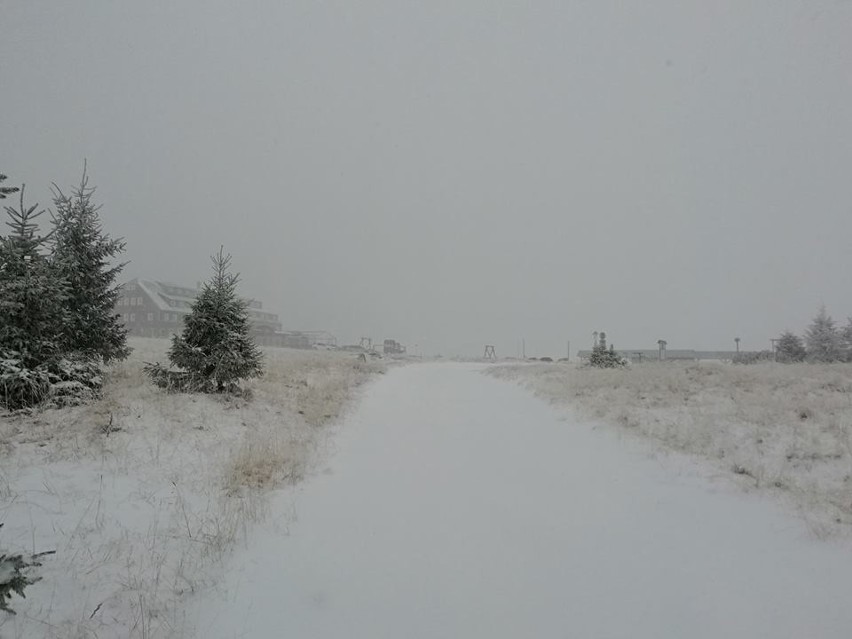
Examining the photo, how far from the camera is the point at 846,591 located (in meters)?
3.39

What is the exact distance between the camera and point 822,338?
130ft

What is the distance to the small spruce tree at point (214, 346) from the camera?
10252 mm

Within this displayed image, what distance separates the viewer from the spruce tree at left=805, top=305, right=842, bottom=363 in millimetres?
37594

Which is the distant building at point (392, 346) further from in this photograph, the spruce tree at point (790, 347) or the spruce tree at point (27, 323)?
the spruce tree at point (27, 323)

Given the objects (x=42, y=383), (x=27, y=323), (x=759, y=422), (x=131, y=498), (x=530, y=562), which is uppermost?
(x=27, y=323)

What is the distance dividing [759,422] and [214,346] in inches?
472

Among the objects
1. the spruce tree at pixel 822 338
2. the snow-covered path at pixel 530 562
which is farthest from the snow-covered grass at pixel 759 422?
the spruce tree at pixel 822 338

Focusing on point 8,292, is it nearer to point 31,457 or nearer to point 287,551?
point 31,457

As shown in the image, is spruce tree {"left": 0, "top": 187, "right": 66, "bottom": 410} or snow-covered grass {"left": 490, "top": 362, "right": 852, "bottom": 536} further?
spruce tree {"left": 0, "top": 187, "right": 66, "bottom": 410}

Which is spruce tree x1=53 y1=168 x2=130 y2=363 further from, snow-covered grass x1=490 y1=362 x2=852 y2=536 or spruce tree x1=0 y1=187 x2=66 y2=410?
snow-covered grass x1=490 y1=362 x2=852 y2=536

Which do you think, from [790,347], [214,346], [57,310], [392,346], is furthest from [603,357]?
[392,346]

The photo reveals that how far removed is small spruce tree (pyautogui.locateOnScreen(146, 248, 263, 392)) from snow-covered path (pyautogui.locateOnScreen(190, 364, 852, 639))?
4.94m

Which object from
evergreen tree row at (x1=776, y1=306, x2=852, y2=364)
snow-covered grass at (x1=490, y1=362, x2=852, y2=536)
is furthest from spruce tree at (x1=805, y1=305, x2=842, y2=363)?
snow-covered grass at (x1=490, y1=362, x2=852, y2=536)

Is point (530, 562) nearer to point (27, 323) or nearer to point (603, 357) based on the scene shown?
point (27, 323)
